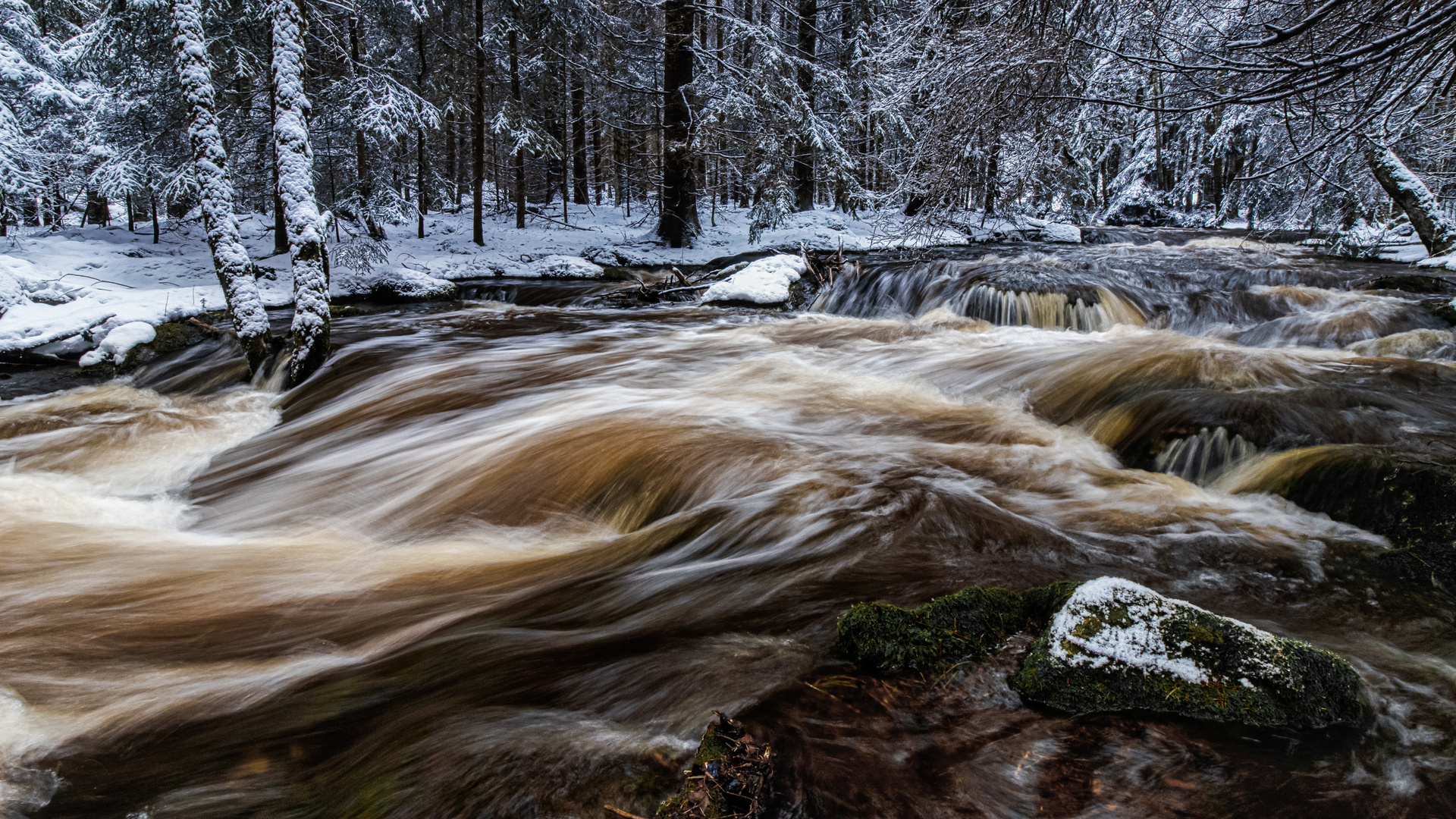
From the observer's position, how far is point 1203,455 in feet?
15.4

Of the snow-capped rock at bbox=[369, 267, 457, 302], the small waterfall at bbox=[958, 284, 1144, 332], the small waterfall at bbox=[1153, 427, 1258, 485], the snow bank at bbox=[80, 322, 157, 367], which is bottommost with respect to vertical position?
the small waterfall at bbox=[1153, 427, 1258, 485]

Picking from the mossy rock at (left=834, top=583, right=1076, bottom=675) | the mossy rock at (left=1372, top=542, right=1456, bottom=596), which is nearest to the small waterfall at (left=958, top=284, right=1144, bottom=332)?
the mossy rock at (left=1372, top=542, right=1456, bottom=596)

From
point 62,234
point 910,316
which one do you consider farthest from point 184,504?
point 62,234

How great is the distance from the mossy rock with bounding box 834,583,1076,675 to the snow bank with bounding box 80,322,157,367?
9.94 m

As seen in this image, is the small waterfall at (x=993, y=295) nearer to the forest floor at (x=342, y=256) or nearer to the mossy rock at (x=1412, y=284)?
the forest floor at (x=342, y=256)

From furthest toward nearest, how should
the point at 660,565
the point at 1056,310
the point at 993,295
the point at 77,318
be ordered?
the point at 993,295 → the point at 1056,310 → the point at 77,318 → the point at 660,565

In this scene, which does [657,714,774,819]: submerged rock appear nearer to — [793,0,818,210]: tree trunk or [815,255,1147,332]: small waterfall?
[815,255,1147,332]: small waterfall

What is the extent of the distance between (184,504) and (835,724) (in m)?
5.16

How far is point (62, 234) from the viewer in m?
17.8

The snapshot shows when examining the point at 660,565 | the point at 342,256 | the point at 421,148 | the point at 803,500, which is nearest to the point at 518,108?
the point at 421,148

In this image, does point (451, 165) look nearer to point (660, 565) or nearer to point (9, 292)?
point (9, 292)

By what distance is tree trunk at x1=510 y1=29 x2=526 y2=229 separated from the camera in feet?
54.4

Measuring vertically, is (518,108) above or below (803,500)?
above

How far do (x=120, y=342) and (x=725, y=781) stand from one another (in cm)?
1036
